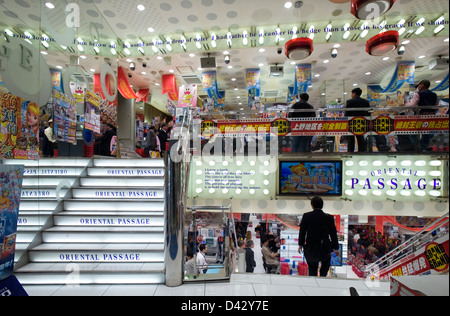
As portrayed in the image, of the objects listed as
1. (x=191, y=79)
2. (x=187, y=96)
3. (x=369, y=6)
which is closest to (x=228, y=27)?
(x=187, y=96)

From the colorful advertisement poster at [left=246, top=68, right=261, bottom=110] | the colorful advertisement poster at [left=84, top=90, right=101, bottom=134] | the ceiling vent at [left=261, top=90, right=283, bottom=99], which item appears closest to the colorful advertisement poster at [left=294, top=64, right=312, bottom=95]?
the colorful advertisement poster at [left=246, top=68, right=261, bottom=110]

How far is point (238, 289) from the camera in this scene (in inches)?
97.6

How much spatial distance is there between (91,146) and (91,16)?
134 inches

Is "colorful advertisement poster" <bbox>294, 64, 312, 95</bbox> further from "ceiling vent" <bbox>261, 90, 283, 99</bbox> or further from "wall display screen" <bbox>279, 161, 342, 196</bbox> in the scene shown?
"wall display screen" <bbox>279, 161, 342, 196</bbox>

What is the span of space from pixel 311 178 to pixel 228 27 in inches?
197

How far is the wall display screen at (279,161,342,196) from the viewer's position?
582cm

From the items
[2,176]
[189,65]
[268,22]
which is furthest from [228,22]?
[2,176]

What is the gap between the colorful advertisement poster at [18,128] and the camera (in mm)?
2920

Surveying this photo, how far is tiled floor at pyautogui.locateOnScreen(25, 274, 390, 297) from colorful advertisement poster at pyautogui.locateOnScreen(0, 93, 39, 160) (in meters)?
1.85

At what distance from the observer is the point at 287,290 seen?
2.52 metres

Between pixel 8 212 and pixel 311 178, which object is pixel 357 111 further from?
pixel 8 212

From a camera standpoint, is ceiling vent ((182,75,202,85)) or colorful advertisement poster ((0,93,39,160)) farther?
ceiling vent ((182,75,202,85))

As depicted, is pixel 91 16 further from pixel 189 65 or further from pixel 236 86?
pixel 236 86

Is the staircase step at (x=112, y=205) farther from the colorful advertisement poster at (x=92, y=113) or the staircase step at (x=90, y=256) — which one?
the colorful advertisement poster at (x=92, y=113)
